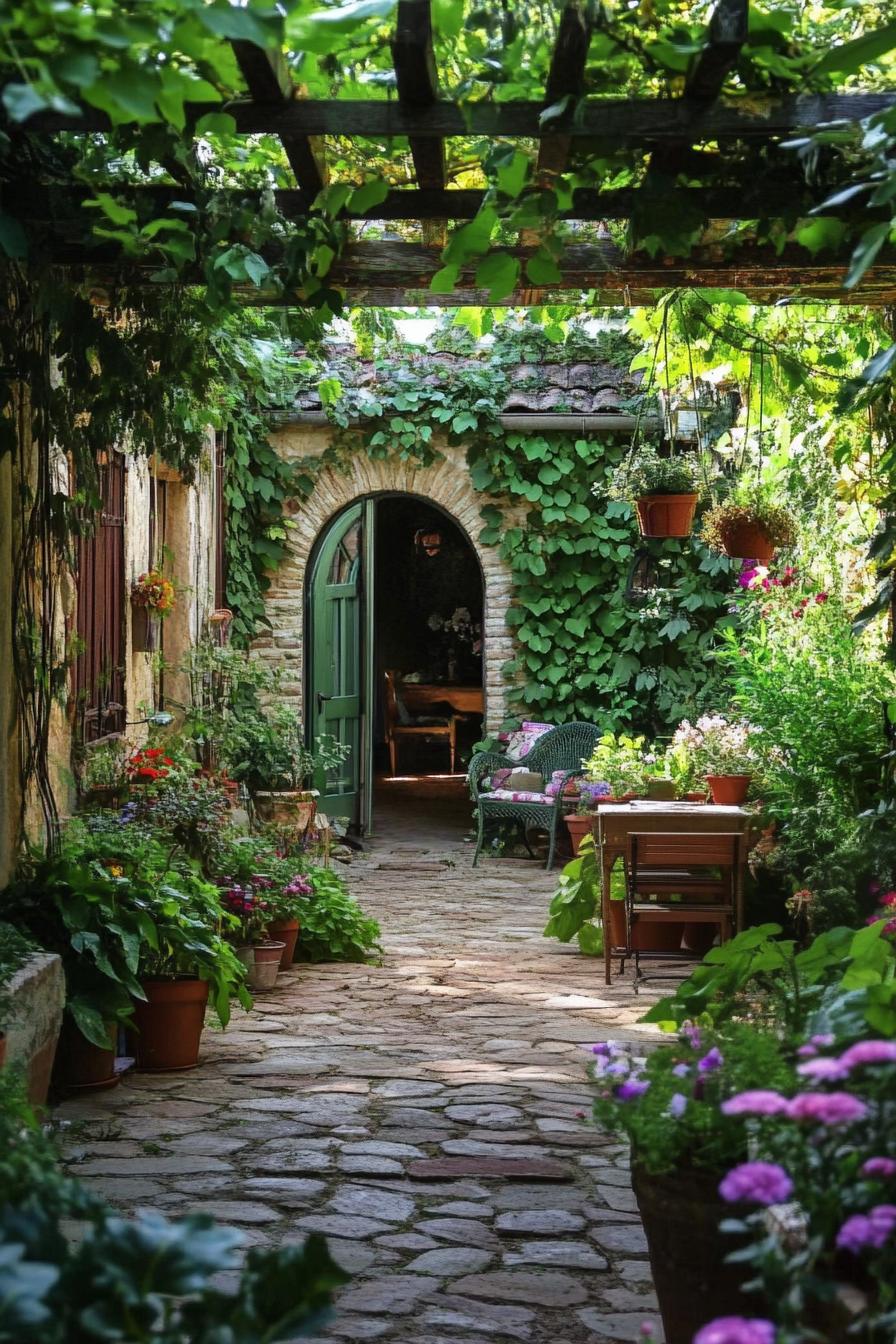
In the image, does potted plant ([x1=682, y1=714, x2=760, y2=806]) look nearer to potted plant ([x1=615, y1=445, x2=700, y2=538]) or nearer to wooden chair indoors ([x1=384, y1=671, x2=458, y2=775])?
potted plant ([x1=615, y1=445, x2=700, y2=538])

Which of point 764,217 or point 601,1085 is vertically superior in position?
point 764,217

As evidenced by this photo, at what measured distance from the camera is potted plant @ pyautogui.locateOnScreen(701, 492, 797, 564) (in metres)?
7.18

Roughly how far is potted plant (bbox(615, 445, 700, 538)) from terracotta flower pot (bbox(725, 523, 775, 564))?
2.13ft

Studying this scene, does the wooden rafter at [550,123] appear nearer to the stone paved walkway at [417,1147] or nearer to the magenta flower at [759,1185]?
the magenta flower at [759,1185]

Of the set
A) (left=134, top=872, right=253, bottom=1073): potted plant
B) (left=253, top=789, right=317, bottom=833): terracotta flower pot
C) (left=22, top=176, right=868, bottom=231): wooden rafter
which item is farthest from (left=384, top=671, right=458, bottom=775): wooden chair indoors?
(left=22, top=176, right=868, bottom=231): wooden rafter

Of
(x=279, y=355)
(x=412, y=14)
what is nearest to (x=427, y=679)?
(x=279, y=355)

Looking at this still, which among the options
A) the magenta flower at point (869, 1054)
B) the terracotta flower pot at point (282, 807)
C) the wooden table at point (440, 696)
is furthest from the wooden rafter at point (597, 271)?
the wooden table at point (440, 696)

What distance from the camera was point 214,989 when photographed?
5340 millimetres

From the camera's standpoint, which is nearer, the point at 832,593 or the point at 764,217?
the point at 764,217

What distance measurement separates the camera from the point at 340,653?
12.0m

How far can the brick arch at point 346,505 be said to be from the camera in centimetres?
1171

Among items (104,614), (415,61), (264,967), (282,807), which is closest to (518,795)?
(282,807)

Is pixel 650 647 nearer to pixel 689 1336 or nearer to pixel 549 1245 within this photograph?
pixel 549 1245

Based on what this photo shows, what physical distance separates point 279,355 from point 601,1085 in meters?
6.05
